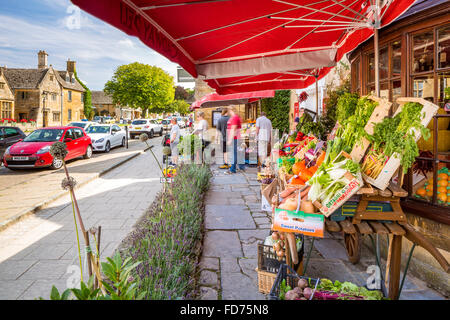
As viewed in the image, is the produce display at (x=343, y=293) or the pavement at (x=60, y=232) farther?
the pavement at (x=60, y=232)

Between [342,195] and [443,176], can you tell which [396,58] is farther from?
[342,195]

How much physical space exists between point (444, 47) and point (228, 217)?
→ 394 centimetres

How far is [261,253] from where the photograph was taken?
9.72ft

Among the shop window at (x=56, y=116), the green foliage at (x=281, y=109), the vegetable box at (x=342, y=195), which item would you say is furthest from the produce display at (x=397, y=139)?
the shop window at (x=56, y=116)

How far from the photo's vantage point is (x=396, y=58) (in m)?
3.70

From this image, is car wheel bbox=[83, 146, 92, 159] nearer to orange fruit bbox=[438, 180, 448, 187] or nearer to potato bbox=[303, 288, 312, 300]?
potato bbox=[303, 288, 312, 300]

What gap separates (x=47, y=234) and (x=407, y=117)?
218 inches

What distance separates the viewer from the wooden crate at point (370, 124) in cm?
258

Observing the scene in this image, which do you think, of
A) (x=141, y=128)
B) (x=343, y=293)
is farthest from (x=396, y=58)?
(x=141, y=128)

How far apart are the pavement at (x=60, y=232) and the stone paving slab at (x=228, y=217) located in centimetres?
146

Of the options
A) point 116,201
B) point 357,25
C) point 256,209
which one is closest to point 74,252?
point 116,201

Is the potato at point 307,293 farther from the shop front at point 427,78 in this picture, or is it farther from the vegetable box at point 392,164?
the shop front at point 427,78

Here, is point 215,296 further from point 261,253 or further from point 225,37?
point 225,37

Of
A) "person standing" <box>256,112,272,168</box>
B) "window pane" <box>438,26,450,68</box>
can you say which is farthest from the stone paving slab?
"person standing" <box>256,112,272,168</box>
